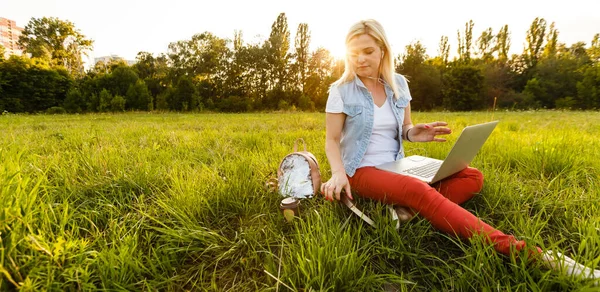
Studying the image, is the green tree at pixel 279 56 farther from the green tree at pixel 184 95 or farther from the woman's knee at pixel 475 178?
the woman's knee at pixel 475 178

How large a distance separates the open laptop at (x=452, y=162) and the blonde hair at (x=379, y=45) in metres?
0.58

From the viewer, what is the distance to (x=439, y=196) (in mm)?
1581

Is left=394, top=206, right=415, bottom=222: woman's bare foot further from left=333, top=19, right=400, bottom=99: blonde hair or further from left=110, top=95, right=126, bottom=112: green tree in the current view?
left=110, top=95, right=126, bottom=112: green tree

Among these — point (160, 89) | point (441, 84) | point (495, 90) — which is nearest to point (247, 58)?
point (160, 89)

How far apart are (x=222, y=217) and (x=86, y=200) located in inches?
37.0

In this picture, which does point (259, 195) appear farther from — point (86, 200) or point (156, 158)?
point (156, 158)

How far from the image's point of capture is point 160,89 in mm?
28125

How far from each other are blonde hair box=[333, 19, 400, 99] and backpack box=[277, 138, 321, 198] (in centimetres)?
66

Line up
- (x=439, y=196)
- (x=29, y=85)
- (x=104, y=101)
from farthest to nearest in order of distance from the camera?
(x=104, y=101)
(x=29, y=85)
(x=439, y=196)

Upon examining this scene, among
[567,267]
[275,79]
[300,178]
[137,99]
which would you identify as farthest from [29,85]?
Answer: [567,267]

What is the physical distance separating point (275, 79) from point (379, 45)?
27775 millimetres

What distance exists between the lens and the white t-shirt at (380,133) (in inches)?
83.7

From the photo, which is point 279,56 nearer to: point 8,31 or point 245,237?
point 245,237

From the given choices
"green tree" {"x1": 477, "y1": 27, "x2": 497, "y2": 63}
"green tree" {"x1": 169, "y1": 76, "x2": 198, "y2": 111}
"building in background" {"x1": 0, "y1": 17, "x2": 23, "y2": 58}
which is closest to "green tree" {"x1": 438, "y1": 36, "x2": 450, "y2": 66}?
"green tree" {"x1": 477, "y1": 27, "x2": 497, "y2": 63}
